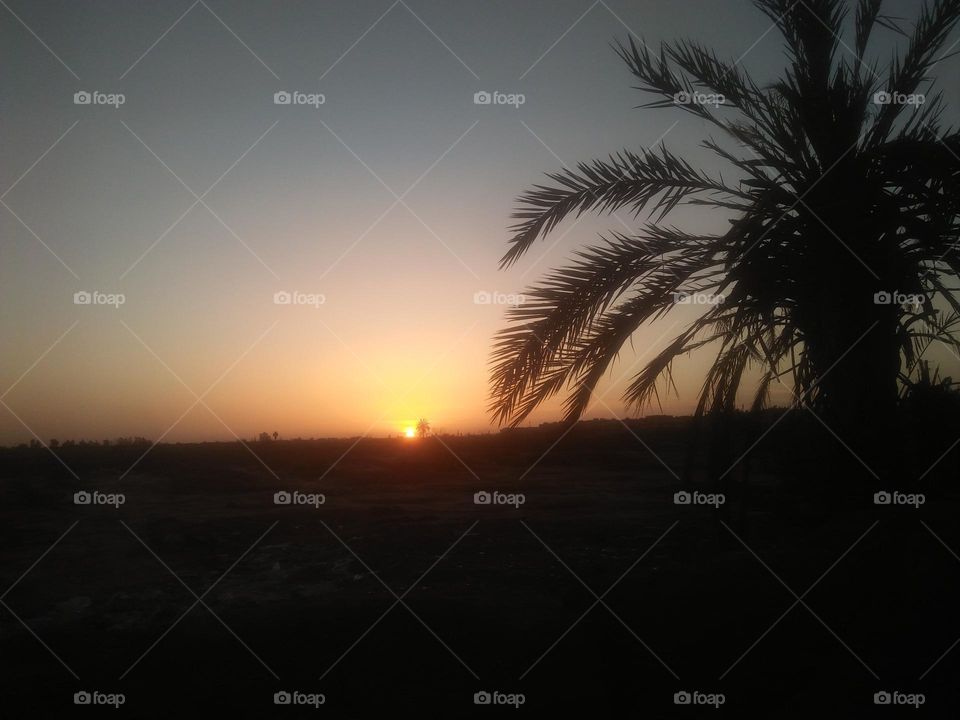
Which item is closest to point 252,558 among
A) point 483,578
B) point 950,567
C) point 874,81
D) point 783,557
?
point 483,578

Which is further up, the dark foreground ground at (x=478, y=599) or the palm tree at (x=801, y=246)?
the palm tree at (x=801, y=246)

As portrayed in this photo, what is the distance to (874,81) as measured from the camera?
5367 mm

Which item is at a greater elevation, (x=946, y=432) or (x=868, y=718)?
(x=946, y=432)

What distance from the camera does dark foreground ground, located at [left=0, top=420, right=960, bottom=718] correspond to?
4.01 meters

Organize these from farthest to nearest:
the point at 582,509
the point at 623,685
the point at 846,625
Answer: the point at 582,509 → the point at 846,625 → the point at 623,685

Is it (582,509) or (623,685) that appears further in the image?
(582,509)

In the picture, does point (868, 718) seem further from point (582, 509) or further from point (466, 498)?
point (466, 498)

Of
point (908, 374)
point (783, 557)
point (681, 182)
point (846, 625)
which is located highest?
point (681, 182)

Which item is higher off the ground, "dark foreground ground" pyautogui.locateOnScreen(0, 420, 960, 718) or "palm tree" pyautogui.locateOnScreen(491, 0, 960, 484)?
"palm tree" pyautogui.locateOnScreen(491, 0, 960, 484)

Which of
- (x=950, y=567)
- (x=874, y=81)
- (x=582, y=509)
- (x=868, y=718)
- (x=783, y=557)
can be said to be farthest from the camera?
(x=582, y=509)

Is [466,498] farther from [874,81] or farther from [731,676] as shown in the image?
[874,81]

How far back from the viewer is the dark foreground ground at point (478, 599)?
13.2 feet

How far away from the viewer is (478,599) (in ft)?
18.1

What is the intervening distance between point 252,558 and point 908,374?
228 inches
